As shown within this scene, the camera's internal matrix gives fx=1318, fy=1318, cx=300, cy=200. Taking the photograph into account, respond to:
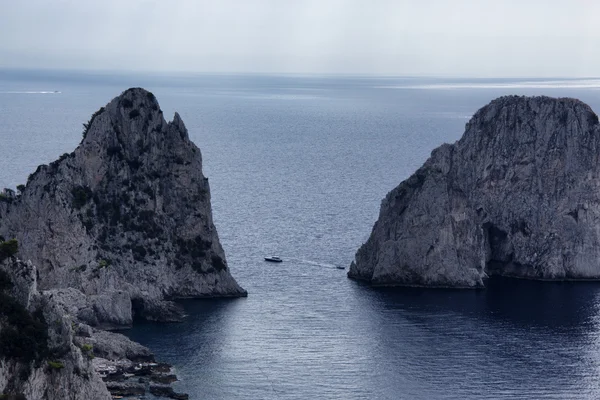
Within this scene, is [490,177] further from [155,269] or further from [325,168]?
[325,168]

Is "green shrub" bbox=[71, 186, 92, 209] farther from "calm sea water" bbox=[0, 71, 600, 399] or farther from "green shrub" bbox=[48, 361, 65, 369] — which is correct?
"green shrub" bbox=[48, 361, 65, 369]

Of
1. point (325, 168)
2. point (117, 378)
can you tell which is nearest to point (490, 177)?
point (117, 378)

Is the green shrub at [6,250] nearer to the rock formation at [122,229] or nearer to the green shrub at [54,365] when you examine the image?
the green shrub at [54,365]

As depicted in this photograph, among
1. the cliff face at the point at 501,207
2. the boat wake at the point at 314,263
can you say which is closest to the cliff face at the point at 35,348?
the cliff face at the point at 501,207

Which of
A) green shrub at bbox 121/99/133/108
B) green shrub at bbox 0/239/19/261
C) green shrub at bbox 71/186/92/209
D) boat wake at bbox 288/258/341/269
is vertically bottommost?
boat wake at bbox 288/258/341/269

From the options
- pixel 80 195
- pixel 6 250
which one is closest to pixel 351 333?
pixel 80 195

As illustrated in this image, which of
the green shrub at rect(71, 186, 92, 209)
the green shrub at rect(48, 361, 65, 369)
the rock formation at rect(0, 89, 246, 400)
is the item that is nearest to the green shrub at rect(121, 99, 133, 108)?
the rock formation at rect(0, 89, 246, 400)
